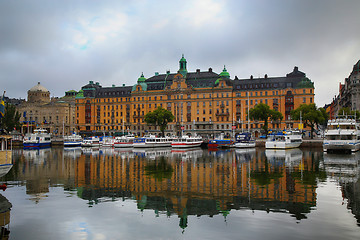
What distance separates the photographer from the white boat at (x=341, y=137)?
76.1 meters

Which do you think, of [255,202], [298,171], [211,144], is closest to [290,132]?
[211,144]

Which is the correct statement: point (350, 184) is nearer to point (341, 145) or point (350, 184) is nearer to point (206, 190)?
point (206, 190)

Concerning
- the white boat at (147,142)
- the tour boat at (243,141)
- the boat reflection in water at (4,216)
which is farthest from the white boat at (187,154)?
the boat reflection in water at (4,216)

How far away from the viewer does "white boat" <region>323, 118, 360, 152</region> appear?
76.1 metres

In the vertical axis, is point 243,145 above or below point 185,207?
above

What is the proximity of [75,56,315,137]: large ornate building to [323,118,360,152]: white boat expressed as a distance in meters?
64.6

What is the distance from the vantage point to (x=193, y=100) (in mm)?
164625

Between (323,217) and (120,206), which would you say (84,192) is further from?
(323,217)

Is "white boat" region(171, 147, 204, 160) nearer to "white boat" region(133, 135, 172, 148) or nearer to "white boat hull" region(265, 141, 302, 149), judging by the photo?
"white boat hull" region(265, 141, 302, 149)

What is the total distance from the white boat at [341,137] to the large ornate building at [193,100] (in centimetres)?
6457

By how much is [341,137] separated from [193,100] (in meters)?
91.2

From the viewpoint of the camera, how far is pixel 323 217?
22.8m

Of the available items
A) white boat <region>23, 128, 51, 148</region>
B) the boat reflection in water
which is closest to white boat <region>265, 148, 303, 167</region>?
the boat reflection in water

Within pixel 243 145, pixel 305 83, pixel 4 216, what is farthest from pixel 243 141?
pixel 4 216
